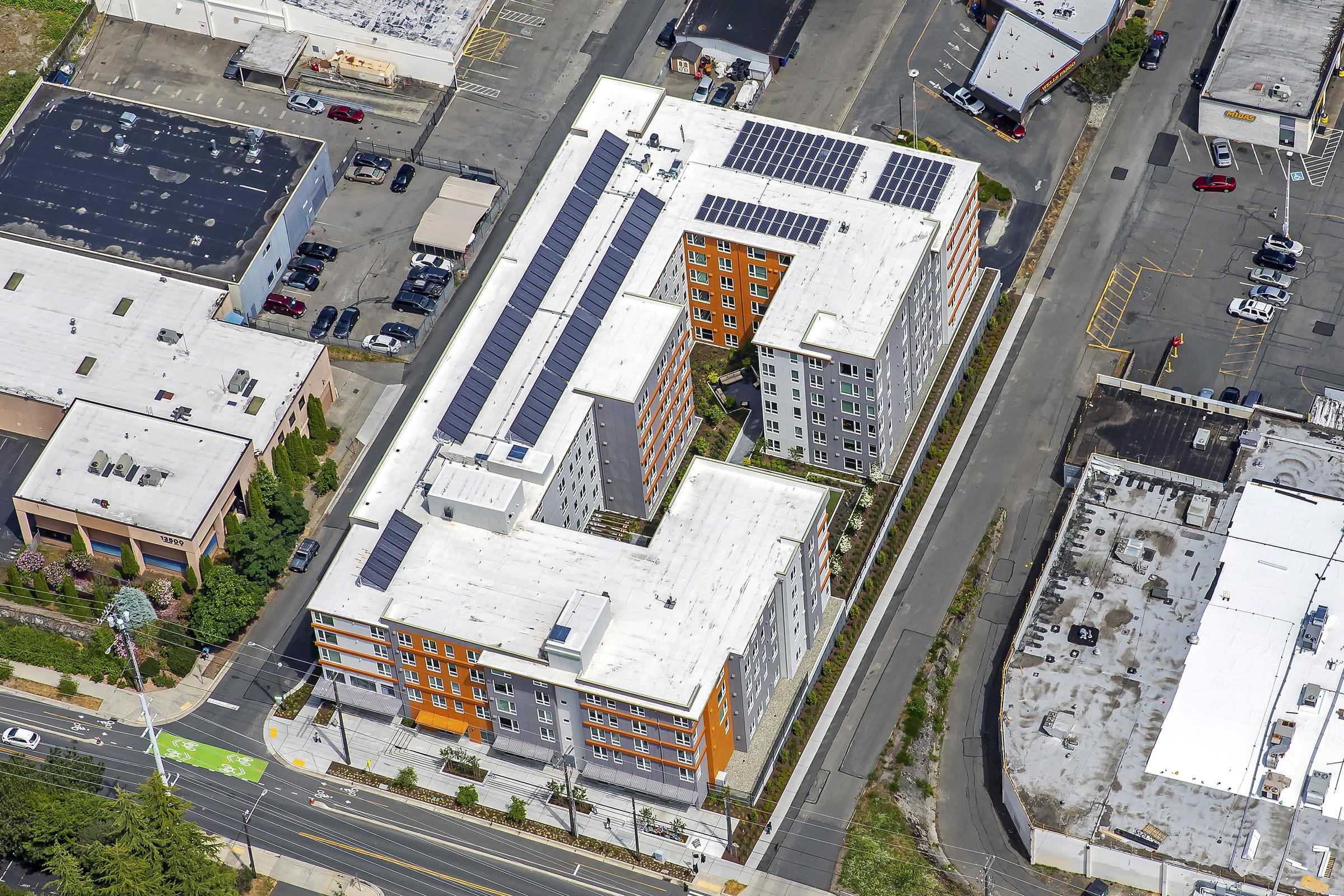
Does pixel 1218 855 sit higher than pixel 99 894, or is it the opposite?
pixel 1218 855

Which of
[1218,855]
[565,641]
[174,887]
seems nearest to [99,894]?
[174,887]

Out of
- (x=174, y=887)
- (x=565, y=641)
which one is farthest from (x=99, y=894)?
(x=565, y=641)

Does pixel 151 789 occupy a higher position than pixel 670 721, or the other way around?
pixel 670 721

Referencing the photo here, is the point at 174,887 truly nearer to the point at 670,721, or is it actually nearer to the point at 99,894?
the point at 99,894

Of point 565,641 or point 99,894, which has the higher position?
point 565,641

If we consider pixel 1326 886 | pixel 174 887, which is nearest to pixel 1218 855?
pixel 1326 886

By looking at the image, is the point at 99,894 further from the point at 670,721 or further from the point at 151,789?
the point at 670,721

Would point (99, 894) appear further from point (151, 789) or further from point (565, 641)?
point (565, 641)
